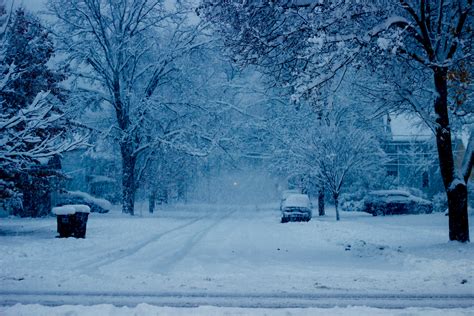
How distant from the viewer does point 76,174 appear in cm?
5106

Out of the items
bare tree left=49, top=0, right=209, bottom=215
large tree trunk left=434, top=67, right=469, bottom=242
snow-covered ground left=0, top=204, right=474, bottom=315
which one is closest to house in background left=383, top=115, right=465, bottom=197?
bare tree left=49, top=0, right=209, bottom=215

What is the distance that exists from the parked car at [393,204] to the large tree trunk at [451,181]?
1893 centimetres

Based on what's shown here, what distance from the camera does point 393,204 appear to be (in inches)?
1226

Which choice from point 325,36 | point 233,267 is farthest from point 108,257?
point 325,36

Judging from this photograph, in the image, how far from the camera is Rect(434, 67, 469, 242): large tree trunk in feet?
40.7

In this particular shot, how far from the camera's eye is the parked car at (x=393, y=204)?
31016 millimetres

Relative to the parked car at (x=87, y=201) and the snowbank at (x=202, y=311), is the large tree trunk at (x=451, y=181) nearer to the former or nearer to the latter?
the snowbank at (x=202, y=311)

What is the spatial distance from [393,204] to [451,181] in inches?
765

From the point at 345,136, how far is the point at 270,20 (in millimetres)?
16020

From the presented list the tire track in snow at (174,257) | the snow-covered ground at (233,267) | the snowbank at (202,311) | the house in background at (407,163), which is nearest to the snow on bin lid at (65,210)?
the snow-covered ground at (233,267)

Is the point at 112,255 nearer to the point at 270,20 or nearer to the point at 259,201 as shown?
the point at 270,20

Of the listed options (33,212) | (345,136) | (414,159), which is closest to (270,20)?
(345,136)

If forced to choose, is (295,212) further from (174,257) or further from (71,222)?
(174,257)

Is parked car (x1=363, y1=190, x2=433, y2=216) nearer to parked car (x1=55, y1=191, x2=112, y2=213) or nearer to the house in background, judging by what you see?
the house in background
